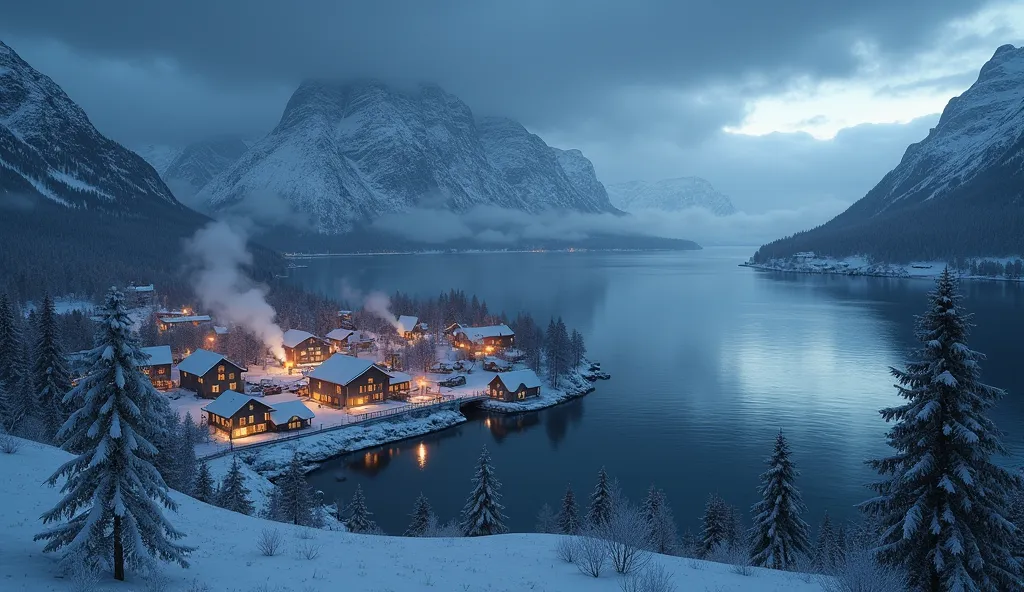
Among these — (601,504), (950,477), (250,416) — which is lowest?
(601,504)

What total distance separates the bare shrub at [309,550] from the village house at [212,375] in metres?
55.5

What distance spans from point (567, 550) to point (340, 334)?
89.5 meters

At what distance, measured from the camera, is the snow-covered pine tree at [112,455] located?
49.5ft

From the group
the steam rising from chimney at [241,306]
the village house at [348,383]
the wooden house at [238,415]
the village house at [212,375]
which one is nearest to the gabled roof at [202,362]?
the village house at [212,375]

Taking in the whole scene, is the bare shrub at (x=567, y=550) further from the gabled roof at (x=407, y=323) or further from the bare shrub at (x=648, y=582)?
the gabled roof at (x=407, y=323)

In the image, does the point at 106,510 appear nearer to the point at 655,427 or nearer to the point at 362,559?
the point at 362,559

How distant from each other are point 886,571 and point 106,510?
21857mm

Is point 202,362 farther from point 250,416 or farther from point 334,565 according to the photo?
point 334,565

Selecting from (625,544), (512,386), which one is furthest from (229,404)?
(625,544)

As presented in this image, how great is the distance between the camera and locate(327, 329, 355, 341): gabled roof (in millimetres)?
103269

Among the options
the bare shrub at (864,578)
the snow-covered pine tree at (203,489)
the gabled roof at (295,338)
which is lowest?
the snow-covered pine tree at (203,489)

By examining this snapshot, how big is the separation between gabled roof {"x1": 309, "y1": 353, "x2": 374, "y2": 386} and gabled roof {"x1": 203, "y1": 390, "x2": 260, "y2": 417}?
11.2m

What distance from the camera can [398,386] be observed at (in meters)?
76.2

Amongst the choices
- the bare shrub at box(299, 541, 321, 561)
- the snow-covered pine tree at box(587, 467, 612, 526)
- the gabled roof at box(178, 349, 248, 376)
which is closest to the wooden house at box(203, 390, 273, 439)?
the gabled roof at box(178, 349, 248, 376)
